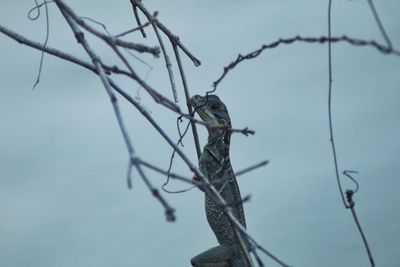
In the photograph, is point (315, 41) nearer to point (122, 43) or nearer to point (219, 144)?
point (122, 43)

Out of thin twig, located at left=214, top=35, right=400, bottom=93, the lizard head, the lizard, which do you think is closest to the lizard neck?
the lizard

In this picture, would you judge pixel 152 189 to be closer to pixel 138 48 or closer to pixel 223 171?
pixel 138 48

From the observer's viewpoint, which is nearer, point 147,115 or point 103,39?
point 103,39

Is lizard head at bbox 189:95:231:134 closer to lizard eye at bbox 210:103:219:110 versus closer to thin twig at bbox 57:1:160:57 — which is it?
lizard eye at bbox 210:103:219:110

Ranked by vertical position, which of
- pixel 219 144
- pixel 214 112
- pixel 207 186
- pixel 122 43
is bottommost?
pixel 207 186

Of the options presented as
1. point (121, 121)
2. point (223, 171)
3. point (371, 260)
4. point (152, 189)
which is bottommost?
point (371, 260)

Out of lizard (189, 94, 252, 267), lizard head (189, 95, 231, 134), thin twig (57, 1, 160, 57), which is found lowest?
thin twig (57, 1, 160, 57)

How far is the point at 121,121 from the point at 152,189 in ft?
0.96

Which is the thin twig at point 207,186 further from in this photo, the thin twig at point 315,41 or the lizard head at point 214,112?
the lizard head at point 214,112

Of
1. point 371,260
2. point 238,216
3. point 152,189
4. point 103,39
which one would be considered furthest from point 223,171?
point 152,189

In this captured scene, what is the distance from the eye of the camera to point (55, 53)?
2814 mm

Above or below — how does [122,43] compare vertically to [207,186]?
above

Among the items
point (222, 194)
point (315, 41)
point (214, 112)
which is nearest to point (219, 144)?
point (214, 112)

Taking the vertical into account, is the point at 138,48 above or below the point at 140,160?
above
